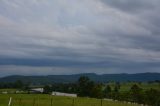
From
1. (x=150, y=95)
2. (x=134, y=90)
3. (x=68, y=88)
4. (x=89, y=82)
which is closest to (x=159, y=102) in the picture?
(x=150, y=95)

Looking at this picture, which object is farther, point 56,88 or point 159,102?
point 56,88

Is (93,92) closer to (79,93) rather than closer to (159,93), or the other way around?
(79,93)

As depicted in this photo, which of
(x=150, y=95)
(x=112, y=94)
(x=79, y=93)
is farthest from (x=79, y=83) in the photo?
(x=150, y=95)

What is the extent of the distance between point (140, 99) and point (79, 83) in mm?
24898

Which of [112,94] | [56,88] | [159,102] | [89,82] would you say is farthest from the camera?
[56,88]

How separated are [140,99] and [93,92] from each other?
18057 millimetres

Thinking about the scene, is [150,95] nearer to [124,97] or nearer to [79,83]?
[124,97]

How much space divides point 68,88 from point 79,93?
2341 cm

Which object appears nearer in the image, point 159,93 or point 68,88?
point 159,93

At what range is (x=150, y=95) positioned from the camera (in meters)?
147

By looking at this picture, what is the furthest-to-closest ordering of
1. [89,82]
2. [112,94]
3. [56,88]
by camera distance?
[56,88], [112,94], [89,82]

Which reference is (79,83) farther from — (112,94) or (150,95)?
(150,95)

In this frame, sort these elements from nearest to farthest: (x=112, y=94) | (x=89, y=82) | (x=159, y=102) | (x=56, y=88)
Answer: (x=159, y=102), (x=89, y=82), (x=112, y=94), (x=56, y=88)

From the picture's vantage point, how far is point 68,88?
17762cm
